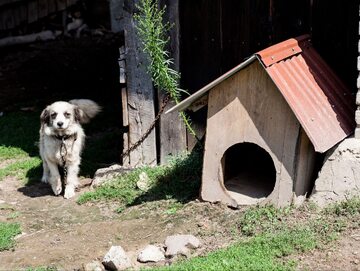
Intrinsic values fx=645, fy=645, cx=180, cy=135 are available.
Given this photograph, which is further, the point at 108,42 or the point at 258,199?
the point at 108,42

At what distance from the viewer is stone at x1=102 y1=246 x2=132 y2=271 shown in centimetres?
541

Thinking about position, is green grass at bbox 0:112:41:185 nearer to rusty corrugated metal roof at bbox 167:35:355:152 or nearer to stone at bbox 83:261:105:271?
stone at bbox 83:261:105:271

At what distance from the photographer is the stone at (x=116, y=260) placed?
5410 mm

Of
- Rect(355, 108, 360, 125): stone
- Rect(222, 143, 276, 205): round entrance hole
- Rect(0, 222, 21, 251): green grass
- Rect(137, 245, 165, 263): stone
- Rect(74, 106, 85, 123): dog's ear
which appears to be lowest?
Rect(0, 222, 21, 251): green grass

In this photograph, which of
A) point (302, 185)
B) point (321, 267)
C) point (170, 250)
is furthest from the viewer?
point (302, 185)

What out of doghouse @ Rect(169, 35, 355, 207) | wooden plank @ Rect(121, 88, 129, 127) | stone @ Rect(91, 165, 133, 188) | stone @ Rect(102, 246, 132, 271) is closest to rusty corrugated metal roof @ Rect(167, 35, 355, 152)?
doghouse @ Rect(169, 35, 355, 207)

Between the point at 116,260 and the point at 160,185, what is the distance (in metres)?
1.78

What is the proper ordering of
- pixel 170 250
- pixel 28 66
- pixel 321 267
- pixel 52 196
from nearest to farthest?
pixel 321 267 < pixel 170 250 < pixel 52 196 < pixel 28 66

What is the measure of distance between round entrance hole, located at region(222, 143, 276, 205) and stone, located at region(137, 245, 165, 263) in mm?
1072

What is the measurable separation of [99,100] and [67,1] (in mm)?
5273

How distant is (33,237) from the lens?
21.1ft

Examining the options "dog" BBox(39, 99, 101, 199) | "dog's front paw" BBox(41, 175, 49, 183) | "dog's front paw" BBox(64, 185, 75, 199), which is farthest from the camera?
"dog's front paw" BBox(41, 175, 49, 183)

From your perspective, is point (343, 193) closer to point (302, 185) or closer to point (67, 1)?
point (302, 185)

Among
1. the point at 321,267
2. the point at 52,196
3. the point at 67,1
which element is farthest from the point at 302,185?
the point at 67,1
